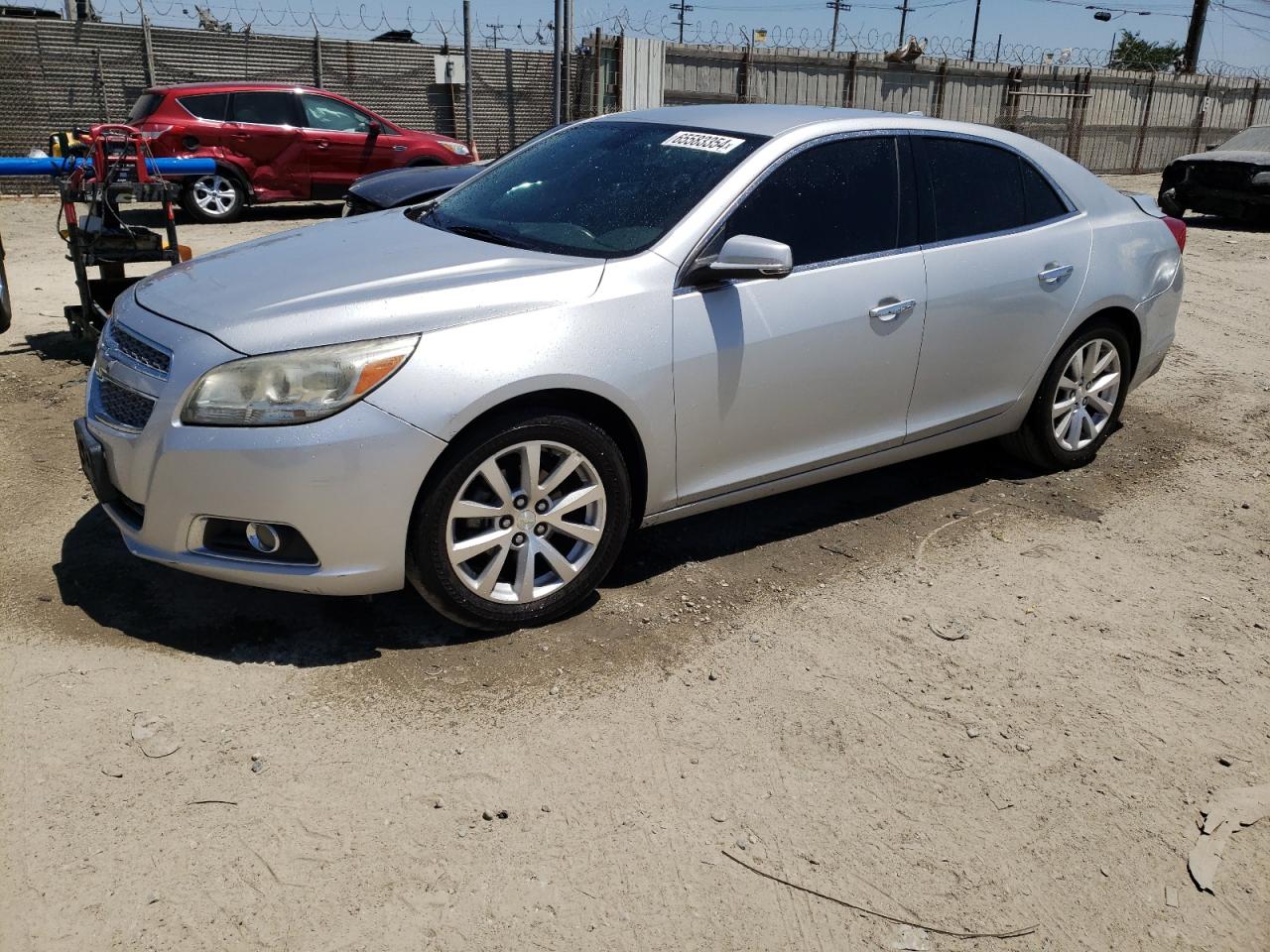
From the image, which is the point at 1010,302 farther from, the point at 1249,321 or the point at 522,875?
the point at 1249,321

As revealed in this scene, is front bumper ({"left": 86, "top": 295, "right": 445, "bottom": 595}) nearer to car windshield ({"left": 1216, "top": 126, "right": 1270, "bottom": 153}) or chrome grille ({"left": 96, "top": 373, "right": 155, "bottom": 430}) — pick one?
chrome grille ({"left": 96, "top": 373, "right": 155, "bottom": 430})

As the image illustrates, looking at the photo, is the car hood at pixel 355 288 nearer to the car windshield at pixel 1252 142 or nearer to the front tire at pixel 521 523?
the front tire at pixel 521 523

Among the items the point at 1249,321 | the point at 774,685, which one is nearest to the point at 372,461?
the point at 774,685

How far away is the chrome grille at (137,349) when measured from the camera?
3.37 metres

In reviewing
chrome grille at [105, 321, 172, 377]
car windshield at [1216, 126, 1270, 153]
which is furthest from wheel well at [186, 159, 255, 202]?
car windshield at [1216, 126, 1270, 153]

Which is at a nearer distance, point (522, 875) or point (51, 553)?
point (522, 875)

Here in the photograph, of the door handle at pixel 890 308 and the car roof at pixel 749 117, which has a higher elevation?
the car roof at pixel 749 117

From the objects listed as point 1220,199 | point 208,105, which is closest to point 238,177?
point 208,105

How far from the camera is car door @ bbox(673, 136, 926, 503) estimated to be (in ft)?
12.6

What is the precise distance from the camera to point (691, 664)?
Answer: 3.60m

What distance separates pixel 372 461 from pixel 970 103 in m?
21.6

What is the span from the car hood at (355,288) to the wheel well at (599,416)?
29 cm

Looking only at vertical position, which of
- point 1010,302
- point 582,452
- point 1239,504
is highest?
point 1010,302

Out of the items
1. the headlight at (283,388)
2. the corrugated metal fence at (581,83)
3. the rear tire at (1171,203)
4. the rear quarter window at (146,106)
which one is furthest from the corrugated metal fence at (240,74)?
the headlight at (283,388)
